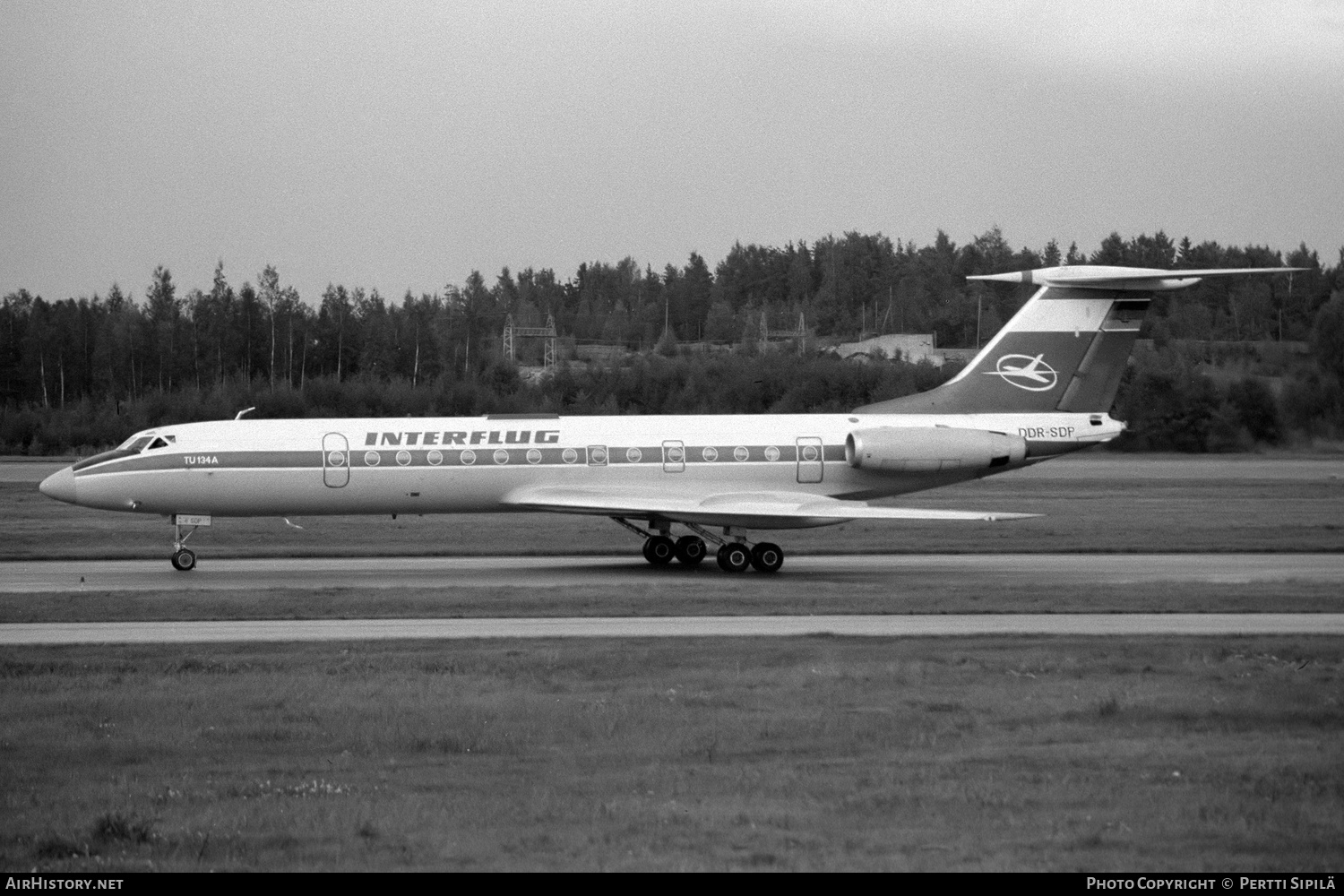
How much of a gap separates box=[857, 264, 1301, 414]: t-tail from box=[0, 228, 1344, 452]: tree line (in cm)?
1684

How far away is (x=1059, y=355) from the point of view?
2930 centimetres

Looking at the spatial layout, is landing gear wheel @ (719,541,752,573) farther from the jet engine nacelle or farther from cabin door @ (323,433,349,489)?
cabin door @ (323,433,349,489)

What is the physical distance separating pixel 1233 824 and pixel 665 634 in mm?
10113

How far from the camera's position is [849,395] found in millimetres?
59875

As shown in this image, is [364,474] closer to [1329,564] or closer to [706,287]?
[1329,564]

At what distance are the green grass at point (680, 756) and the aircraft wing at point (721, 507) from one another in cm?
879

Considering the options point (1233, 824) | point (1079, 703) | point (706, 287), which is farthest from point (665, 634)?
point (706, 287)

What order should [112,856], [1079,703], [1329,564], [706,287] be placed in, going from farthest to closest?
[706,287] < [1329,564] < [1079,703] < [112,856]

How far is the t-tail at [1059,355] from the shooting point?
29.3 meters

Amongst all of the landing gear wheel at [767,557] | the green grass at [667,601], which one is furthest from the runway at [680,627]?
the landing gear wheel at [767,557]

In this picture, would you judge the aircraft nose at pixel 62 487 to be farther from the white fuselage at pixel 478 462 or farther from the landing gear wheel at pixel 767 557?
the landing gear wheel at pixel 767 557

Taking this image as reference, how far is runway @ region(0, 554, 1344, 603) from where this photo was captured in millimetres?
24719

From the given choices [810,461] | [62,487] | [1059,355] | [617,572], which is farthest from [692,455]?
[62,487]

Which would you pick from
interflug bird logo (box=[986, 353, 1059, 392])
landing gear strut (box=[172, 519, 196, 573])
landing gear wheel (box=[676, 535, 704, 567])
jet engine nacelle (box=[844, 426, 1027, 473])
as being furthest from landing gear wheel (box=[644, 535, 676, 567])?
landing gear strut (box=[172, 519, 196, 573])
